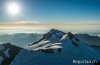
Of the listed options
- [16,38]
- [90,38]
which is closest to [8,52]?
[16,38]

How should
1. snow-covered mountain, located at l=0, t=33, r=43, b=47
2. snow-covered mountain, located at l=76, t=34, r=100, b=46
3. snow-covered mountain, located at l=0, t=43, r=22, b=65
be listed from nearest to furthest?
snow-covered mountain, located at l=0, t=33, r=43, b=47, snow-covered mountain, located at l=0, t=43, r=22, b=65, snow-covered mountain, located at l=76, t=34, r=100, b=46

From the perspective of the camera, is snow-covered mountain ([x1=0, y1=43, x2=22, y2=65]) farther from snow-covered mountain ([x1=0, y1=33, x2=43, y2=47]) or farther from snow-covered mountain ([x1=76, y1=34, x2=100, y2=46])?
snow-covered mountain ([x1=76, y1=34, x2=100, y2=46])

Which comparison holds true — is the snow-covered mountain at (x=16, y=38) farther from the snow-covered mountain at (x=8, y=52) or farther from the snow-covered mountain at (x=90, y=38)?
the snow-covered mountain at (x=90, y=38)

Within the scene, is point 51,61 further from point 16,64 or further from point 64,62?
point 16,64

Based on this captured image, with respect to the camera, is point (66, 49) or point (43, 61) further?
point (66, 49)

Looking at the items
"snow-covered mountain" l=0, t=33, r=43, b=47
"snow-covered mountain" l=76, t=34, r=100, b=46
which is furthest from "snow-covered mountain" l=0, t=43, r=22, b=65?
"snow-covered mountain" l=76, t=34, r=100, b=46

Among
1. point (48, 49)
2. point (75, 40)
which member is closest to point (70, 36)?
point (75, 40)

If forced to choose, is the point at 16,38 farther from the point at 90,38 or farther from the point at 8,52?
the point at 90,38

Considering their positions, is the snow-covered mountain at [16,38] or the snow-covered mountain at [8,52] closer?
the snow-covered mountain at [16,38]

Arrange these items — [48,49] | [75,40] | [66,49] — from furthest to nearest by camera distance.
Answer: [75,40] < [66,49] < [48,49]

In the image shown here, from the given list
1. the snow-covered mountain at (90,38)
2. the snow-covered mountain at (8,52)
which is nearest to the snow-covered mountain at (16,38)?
the snow-covered mountain at (8,52)

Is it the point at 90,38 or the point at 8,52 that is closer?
the point at 8,52
